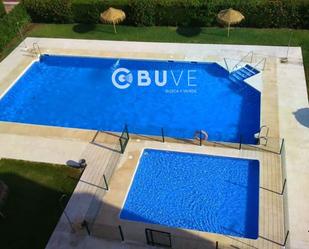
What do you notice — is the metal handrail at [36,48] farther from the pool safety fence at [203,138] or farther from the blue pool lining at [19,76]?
the pool safety fence at [203,138]

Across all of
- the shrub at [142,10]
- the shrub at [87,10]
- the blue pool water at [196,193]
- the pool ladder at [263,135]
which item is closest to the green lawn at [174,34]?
the shrub at [87,10]

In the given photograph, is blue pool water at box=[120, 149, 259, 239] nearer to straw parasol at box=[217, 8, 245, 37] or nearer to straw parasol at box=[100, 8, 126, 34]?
straw parasol at box=[217, 8, 245, 37]

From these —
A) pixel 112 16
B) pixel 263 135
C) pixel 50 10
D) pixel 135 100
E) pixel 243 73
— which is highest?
pixel 50 10

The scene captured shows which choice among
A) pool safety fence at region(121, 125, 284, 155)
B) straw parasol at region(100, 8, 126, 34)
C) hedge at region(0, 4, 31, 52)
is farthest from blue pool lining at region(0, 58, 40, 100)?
pool safety fence at region(121, 125, 284, 155)

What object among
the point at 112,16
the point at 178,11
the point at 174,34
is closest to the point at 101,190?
the point at 112,16

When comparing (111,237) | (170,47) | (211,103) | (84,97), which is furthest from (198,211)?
(170,47)

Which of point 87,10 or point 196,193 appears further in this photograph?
point 87,10

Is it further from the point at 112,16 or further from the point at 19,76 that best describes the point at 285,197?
the point at 19,76
